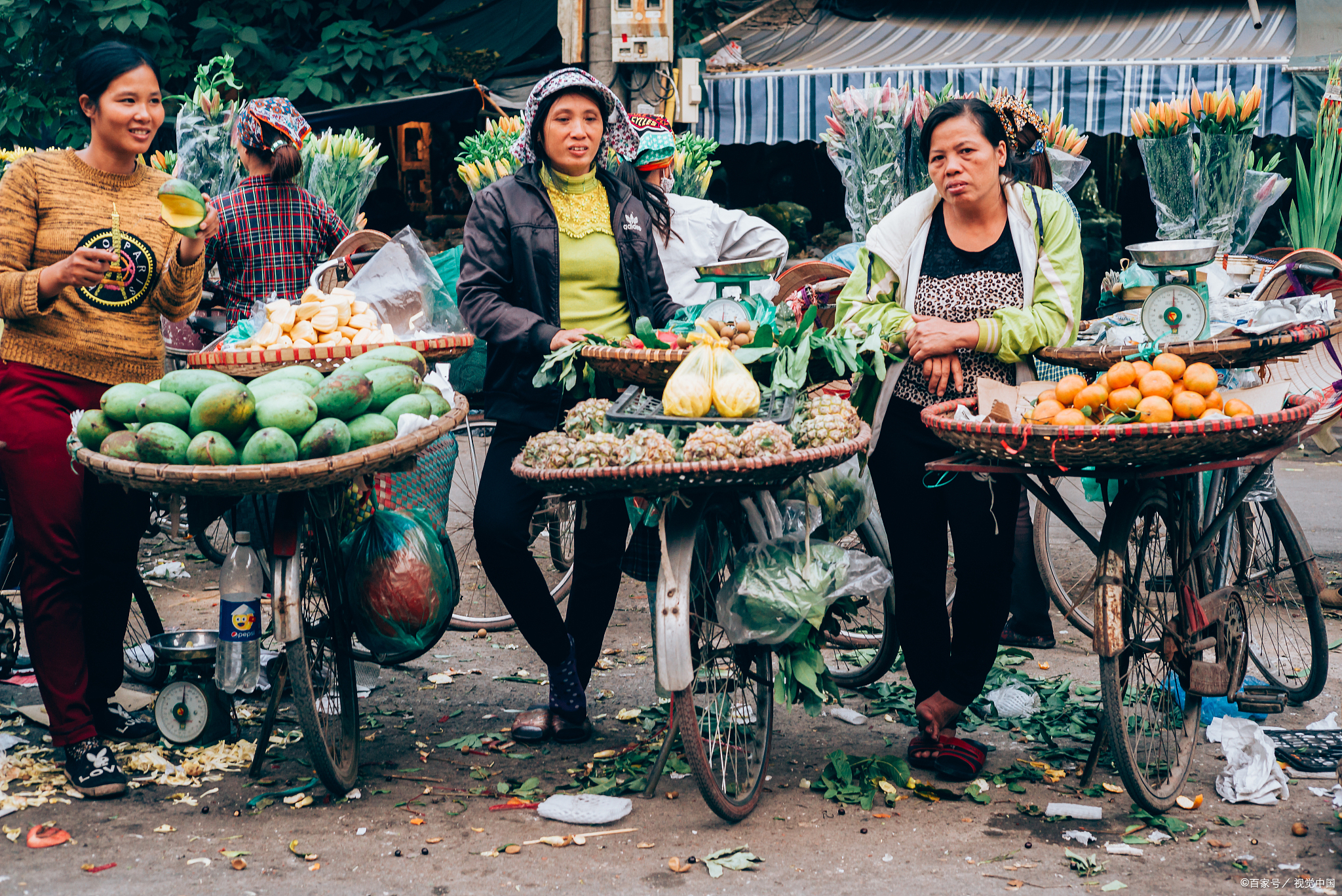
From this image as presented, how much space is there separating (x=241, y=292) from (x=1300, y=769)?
4.17 metres

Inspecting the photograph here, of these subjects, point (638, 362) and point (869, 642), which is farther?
point (869, 642)

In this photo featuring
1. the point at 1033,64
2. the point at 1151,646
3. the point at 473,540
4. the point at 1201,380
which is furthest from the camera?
the point at 1033,64

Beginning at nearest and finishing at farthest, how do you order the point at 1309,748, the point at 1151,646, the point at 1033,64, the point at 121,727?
the point at 1151,646 < the point at 1309,748 < the point at 121,727 < the point at 1033,64

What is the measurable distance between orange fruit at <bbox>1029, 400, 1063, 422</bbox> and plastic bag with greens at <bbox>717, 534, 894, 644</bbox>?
2.24ft

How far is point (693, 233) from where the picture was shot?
5418 millimetres

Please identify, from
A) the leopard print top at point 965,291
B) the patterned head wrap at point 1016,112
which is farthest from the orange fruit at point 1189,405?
the patterned head wrap at point 1016,112

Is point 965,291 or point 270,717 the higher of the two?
point 965,291

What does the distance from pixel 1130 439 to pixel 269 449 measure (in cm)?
205

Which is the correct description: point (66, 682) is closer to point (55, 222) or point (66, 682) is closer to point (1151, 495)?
point (55, 222)

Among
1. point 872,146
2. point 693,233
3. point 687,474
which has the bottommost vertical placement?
point 687,474

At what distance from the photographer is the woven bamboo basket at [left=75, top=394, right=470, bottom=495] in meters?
2.79

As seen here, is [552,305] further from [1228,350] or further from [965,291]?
[1228,350]

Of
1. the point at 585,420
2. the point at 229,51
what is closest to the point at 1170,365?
the point at 585,420

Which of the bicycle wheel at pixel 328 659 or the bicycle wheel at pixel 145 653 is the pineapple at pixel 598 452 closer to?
the bicycle wheel at pixel 328 659
